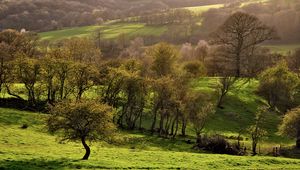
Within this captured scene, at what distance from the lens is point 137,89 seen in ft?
240

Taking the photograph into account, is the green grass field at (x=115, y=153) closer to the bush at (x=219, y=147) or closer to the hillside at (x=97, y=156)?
the hillside at (x=97, y=156)

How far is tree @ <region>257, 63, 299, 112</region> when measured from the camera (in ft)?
310

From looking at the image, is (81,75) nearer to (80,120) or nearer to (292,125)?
(80,120)

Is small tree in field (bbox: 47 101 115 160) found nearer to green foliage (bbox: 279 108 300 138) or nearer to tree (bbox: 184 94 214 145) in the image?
tree (bbox: 184 94 214 145)

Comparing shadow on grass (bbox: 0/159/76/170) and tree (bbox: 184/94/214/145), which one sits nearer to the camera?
shadow on grass (bbox: 0/159/76/170)

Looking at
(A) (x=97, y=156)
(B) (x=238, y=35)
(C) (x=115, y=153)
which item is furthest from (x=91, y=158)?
(B) (x=238, y=35)

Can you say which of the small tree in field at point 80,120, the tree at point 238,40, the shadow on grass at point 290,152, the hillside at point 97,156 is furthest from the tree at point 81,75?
the tree at point 238,40

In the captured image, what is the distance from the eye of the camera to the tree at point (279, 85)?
9438 cm

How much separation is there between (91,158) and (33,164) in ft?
25.7

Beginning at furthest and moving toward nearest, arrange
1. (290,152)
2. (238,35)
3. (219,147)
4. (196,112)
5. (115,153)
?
(238,35) → (196,112) → (290,152) → (219,147) → (115,153)

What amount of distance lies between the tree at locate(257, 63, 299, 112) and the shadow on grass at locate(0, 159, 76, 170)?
66934mm

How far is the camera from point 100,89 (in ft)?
272

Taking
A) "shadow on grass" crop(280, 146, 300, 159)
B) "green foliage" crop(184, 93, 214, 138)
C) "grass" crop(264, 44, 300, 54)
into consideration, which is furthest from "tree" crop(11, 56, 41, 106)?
"grass" crop(264, 44, 300, 54)

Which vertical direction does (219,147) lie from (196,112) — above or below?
below
